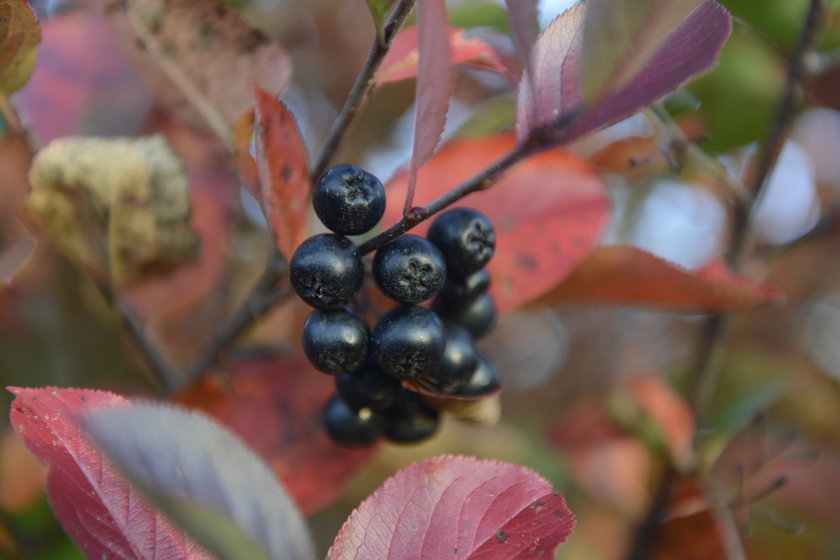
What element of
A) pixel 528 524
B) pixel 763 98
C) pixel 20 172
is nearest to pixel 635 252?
pixel 528 524

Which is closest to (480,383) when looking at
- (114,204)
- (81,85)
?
(114,204)

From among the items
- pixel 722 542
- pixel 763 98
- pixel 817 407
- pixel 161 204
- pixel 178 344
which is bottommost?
pixel 817 407

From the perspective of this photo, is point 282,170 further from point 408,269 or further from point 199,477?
point 199,477

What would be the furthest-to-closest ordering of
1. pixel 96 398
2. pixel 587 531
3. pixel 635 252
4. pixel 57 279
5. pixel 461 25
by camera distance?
pixel 587 531 < pixel 57 279 < pixel 461 25 < pixel 635 252 < pixel 96 398

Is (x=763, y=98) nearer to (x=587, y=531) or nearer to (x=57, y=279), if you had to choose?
(x=587, y=531)

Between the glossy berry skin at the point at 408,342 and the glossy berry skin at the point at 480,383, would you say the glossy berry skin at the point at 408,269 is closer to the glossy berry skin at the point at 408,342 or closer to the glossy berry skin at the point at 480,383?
the glossy berry skin at the point at 408,342

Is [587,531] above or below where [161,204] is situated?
below

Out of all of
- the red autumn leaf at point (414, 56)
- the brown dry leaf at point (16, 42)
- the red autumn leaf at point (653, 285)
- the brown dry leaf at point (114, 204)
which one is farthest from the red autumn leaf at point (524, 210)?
the brown dry leaf at point (16, 42)

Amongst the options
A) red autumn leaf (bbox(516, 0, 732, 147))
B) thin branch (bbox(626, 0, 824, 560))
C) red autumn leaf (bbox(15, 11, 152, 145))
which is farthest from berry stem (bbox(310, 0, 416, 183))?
thin branch (bbox(626, 0, 824, 560))
